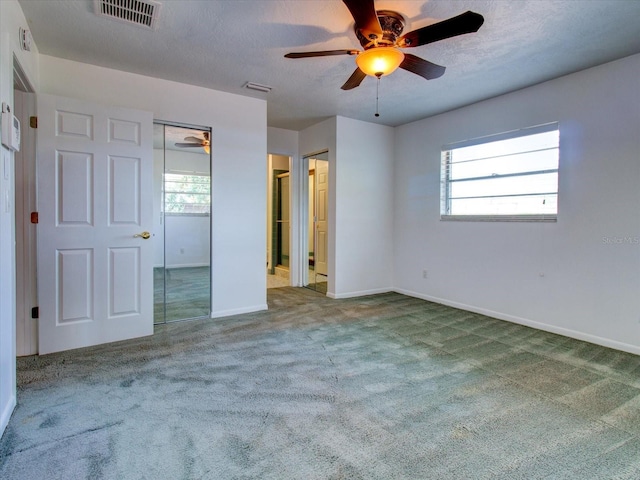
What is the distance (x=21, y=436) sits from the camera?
1.78 metres

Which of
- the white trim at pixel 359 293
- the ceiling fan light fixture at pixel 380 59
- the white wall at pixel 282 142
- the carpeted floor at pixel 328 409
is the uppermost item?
the white wall at pixel 282 142

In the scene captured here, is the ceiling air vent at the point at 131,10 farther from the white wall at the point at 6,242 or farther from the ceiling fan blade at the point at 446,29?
the ceiling fan blade at the point at 446,29

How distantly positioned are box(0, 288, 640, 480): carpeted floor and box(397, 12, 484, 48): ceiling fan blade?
89.6 inches

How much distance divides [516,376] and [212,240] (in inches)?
125

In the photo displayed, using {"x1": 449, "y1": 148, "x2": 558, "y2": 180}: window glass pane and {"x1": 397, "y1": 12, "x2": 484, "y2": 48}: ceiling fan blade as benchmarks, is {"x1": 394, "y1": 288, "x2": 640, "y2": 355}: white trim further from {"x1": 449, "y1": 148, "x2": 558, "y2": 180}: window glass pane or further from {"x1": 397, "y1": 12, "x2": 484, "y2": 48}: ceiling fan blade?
{"x1": 397, "y1": 12, "x2": 484, "y2": 48}: ceiling fan blade

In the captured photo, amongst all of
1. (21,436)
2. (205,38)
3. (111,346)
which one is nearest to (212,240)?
(111,346)

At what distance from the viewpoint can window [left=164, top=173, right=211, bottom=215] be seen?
3652 mm

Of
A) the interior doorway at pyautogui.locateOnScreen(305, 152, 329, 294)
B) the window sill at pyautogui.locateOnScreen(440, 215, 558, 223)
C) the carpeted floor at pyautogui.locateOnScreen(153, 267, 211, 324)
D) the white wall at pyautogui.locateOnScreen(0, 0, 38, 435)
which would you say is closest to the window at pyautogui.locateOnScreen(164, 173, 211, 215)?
the carpeted floor at pyautogui.locateOnScreen(153, 267, 211, 324)

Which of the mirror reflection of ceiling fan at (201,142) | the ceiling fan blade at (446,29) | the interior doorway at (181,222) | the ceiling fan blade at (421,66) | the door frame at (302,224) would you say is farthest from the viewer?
the door frame at (302,224)

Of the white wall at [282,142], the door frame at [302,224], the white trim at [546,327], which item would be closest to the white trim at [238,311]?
the door frame at [302,224]

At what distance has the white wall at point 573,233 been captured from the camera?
298 centimetres

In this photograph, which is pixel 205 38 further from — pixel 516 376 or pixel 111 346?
pixel 516 376

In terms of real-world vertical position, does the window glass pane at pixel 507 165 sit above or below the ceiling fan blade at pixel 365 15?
below

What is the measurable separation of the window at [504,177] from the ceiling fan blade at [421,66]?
1717mm
